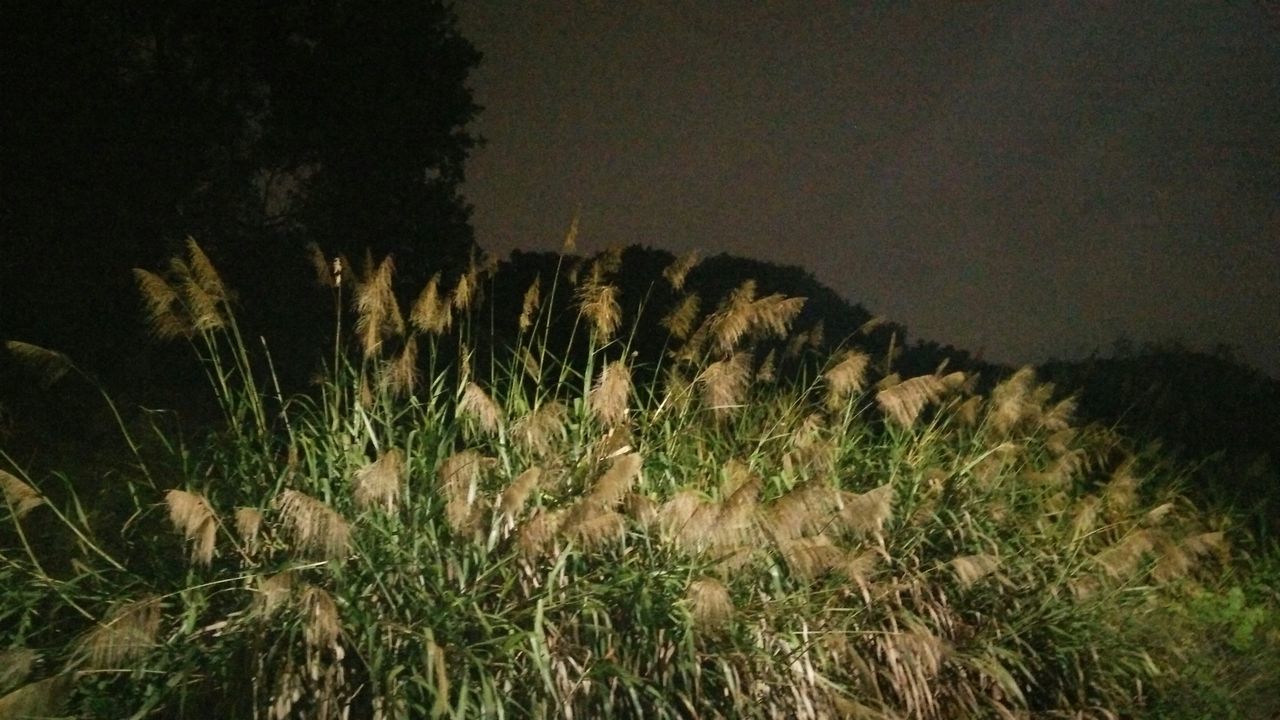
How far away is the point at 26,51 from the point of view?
29.9ft

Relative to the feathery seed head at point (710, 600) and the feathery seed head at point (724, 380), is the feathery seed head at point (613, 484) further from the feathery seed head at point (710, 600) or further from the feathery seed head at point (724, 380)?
the feathery seed head at point (724, 380)

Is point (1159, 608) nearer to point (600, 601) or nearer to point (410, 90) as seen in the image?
point (600, 601)

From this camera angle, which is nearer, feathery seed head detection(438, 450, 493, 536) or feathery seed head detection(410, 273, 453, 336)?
feathery seed head detection(438, 450, 493, 536)

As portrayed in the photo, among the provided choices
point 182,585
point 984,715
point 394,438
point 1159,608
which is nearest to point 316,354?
point 394,438

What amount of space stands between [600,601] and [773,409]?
269cm

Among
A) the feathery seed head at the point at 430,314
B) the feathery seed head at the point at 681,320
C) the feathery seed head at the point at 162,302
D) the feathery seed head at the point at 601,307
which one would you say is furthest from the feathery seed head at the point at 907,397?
the feathery seed head at the point at 162,302

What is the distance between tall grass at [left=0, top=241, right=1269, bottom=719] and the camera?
4.63 metres

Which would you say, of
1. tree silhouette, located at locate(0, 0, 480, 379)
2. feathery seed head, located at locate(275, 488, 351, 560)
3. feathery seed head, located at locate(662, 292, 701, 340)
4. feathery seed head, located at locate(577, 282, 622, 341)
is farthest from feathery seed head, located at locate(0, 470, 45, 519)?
tree silhouette, located at locate(0, 0, 480, 379)

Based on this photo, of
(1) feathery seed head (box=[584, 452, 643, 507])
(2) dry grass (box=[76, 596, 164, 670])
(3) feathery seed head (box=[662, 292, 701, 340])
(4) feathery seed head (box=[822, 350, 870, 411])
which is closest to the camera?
(2) dry grass (box=[76, 596, 164, 670])

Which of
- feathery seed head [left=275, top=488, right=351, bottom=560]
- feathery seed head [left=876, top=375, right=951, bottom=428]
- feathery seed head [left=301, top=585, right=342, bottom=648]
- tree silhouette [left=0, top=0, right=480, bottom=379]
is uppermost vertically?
tree silhouette [left=0, top=0, right=480, bottom=379]

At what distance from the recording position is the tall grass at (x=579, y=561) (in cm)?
463

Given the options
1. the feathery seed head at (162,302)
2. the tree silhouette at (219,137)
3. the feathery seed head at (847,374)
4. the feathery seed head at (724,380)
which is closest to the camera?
the feathery seed head at (162,302)

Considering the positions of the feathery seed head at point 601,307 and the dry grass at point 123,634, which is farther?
the feathery seed head at point 601,307

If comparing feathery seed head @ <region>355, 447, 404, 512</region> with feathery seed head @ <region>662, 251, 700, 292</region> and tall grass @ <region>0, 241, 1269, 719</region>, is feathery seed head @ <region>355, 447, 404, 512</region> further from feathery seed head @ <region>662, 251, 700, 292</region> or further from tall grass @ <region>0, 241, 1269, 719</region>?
feathery seed head @ <region>662, 251, 700, 292</region>
